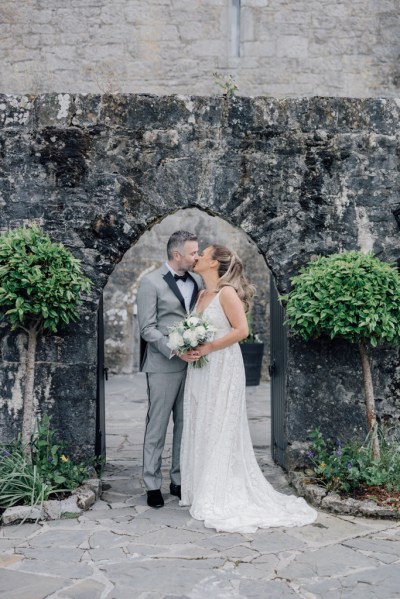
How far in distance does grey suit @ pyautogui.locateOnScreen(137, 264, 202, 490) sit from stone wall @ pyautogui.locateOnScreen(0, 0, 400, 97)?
7.65m

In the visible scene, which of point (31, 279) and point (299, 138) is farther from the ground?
point (299, 138)

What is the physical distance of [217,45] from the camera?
12430 millimetres

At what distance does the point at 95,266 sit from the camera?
19.4ft

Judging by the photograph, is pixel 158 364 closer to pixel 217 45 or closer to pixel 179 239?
pixel 179 239

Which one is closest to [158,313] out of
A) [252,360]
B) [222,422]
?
[222,422]

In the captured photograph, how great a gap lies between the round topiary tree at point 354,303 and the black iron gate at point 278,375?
559 mm

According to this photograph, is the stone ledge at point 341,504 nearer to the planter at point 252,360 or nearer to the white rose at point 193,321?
the white rose at point 193,321

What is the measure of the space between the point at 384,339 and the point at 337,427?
82 cm

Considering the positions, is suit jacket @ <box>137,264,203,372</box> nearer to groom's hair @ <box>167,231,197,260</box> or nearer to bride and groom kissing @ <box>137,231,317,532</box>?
bride and groom kissing @ <box>137,231,317,532</box>

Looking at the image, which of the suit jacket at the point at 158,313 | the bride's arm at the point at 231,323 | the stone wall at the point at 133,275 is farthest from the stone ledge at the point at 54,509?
the stone wall at the point at 133,275

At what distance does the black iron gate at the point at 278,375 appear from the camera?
6.24 m

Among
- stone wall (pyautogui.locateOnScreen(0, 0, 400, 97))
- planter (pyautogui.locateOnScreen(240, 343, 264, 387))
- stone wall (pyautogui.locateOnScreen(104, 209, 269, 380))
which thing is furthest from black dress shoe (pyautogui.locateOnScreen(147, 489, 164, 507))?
stone wall (pyautogui.locateOnScreen(0, 0, 400, 97))

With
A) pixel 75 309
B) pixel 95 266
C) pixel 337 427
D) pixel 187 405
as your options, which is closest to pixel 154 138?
pixel 95 266

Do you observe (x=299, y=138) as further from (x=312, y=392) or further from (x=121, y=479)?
(x=121, y=479)
